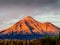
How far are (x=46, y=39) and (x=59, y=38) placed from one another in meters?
1.12

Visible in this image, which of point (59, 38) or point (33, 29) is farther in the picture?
point (33, 29)

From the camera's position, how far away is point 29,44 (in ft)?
59.0

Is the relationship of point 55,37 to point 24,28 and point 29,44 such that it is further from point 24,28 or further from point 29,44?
point 24,28

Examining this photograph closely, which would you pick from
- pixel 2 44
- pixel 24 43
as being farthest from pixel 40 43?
pixel 2 44

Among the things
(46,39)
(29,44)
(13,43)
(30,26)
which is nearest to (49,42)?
(46,39)

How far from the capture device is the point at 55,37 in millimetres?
18047

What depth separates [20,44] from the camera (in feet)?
58.8

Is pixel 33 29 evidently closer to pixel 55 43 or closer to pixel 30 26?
pixel 30 26

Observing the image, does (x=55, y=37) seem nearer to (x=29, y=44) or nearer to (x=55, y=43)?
(x=55, y=43)

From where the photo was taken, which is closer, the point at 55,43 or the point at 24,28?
the point at 55,43

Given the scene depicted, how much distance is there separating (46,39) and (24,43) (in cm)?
194

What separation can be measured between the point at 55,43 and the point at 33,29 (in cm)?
2727

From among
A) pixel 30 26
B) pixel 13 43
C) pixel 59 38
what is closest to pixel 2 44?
pixel 13 43

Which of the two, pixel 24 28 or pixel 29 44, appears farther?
pixel 24 28
